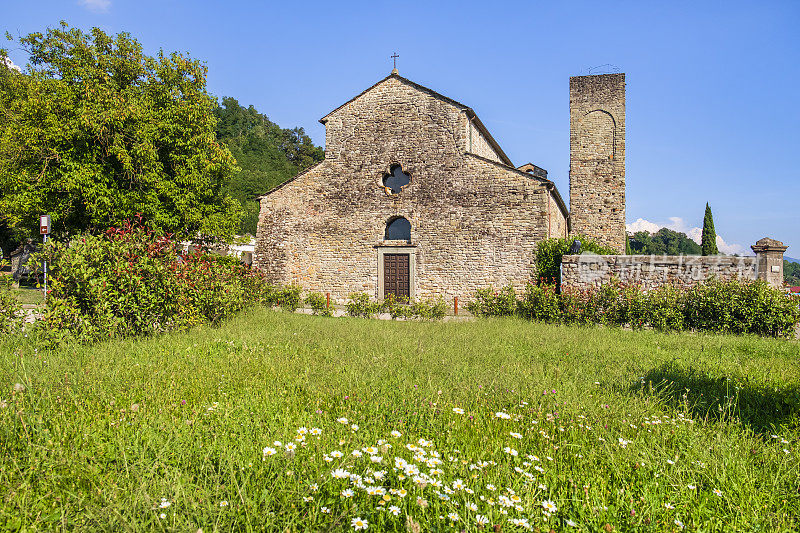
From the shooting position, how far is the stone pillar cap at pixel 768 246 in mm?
11625

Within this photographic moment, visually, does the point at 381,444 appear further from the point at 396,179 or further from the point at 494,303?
the point at 396,179

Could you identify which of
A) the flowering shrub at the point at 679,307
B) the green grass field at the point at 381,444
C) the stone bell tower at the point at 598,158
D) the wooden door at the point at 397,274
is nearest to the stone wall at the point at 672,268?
the flowering shrub at the point at 679,307

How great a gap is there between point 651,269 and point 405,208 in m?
8.68

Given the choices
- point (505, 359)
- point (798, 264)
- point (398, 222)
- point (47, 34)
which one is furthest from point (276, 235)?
point (798, 264)

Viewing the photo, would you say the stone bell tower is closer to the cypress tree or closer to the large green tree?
the large green tree

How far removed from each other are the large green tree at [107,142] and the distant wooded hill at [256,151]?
19428 mm

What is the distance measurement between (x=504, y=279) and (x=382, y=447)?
13.9 metres

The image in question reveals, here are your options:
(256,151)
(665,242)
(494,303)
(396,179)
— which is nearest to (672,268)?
(494,303)

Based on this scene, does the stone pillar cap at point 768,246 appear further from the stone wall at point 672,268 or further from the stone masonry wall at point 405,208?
the stone masonry wall at point 405,208

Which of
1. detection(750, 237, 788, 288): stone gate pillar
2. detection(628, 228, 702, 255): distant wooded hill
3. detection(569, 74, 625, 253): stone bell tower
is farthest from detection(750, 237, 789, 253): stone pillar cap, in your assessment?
detection(628, 228, 702, 255): distant wooded hill

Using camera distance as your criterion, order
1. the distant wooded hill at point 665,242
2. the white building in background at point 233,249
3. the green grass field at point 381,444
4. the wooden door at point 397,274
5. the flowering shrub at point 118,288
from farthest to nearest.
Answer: the distant wooded hill at point 665,242 → the wooden door at point 397,274 → the white building in background at point 233,249 → the flowering shrub at point 118,288 → the green grass field at point 381,444

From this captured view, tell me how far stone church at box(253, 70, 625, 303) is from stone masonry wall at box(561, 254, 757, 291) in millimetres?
2255

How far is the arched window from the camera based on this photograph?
17855 millimetres

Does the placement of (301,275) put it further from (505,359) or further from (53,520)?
(53,520)
